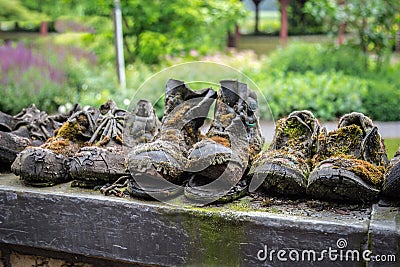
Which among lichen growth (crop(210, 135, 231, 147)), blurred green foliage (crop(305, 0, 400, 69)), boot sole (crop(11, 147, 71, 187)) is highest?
blurred green foliage (crop(305, 0, 400, 69))

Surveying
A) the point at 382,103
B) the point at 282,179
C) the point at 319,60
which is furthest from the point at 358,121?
the point at 319,60

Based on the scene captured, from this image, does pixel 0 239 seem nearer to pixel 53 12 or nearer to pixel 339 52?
pixel 339 52

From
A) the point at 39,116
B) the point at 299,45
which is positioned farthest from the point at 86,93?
the point at 39,116

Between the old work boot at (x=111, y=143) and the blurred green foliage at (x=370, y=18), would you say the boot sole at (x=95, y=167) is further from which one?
the blurred green foliage at (x=370, y=18)

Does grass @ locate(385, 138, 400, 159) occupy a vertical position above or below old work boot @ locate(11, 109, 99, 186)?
below

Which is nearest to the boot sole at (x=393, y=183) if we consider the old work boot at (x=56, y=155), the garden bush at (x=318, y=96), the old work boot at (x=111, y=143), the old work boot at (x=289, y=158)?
the old work boot at (x=289, y=158)

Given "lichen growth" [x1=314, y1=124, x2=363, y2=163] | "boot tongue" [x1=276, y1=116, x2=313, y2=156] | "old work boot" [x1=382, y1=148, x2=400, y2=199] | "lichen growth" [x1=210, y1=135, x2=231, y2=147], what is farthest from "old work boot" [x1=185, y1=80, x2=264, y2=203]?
"old work boot" [x1=382, y1=148, x2=400, y2=199]

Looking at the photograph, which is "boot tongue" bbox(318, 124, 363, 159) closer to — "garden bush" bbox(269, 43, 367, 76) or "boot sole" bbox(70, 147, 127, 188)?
"boot sole" bbox(70, 147, 127, 188)
